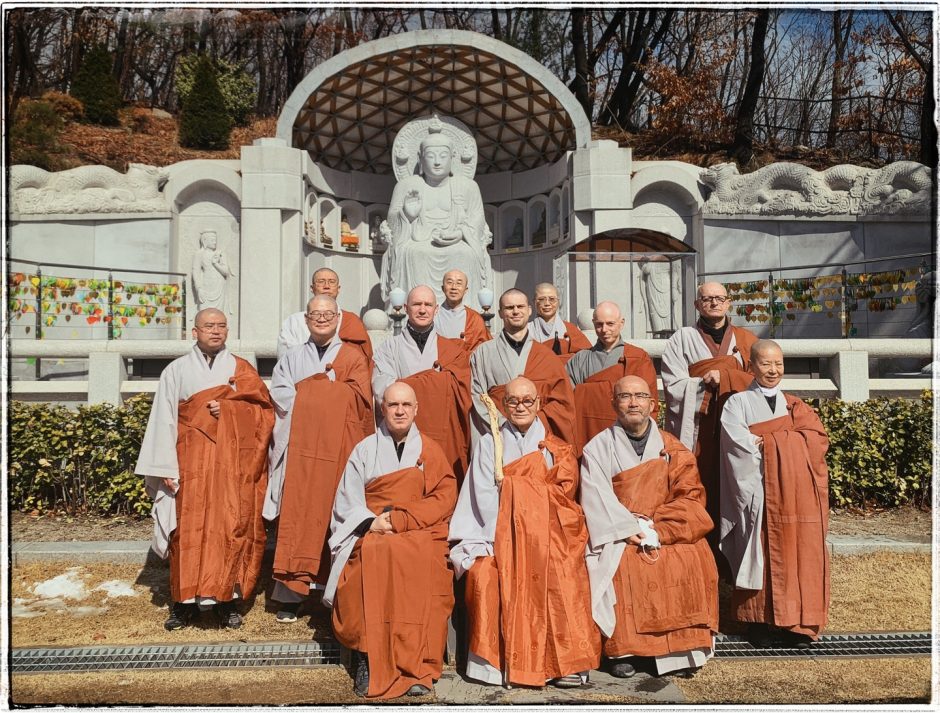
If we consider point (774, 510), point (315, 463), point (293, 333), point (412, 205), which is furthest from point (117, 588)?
point (412, 205)

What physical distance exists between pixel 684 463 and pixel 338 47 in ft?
56.1

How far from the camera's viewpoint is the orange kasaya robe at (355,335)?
514 cm

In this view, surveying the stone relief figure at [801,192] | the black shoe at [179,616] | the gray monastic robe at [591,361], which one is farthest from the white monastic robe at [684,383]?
the stone relief figure at [801,192]

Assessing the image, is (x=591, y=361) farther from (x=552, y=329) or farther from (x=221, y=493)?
(x=221, y=493)

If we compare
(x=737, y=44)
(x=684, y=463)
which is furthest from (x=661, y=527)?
(x=737, y=44)

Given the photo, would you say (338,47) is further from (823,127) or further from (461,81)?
(823,127)

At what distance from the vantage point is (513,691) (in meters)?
3.62

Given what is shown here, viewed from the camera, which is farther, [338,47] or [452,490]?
[338,47]

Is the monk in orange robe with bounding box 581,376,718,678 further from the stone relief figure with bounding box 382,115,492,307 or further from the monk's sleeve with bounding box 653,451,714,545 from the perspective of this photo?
the stone relief figure with bounding box 382,115,492,307

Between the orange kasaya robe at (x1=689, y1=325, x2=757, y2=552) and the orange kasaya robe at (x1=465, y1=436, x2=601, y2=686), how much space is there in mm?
1291

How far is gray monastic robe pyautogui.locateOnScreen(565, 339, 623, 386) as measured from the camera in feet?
16.3

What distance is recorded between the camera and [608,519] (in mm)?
3861

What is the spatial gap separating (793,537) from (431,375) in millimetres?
2309

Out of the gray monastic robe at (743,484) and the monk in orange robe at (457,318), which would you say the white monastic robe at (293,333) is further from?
the gray monastic robe at (743,484)
